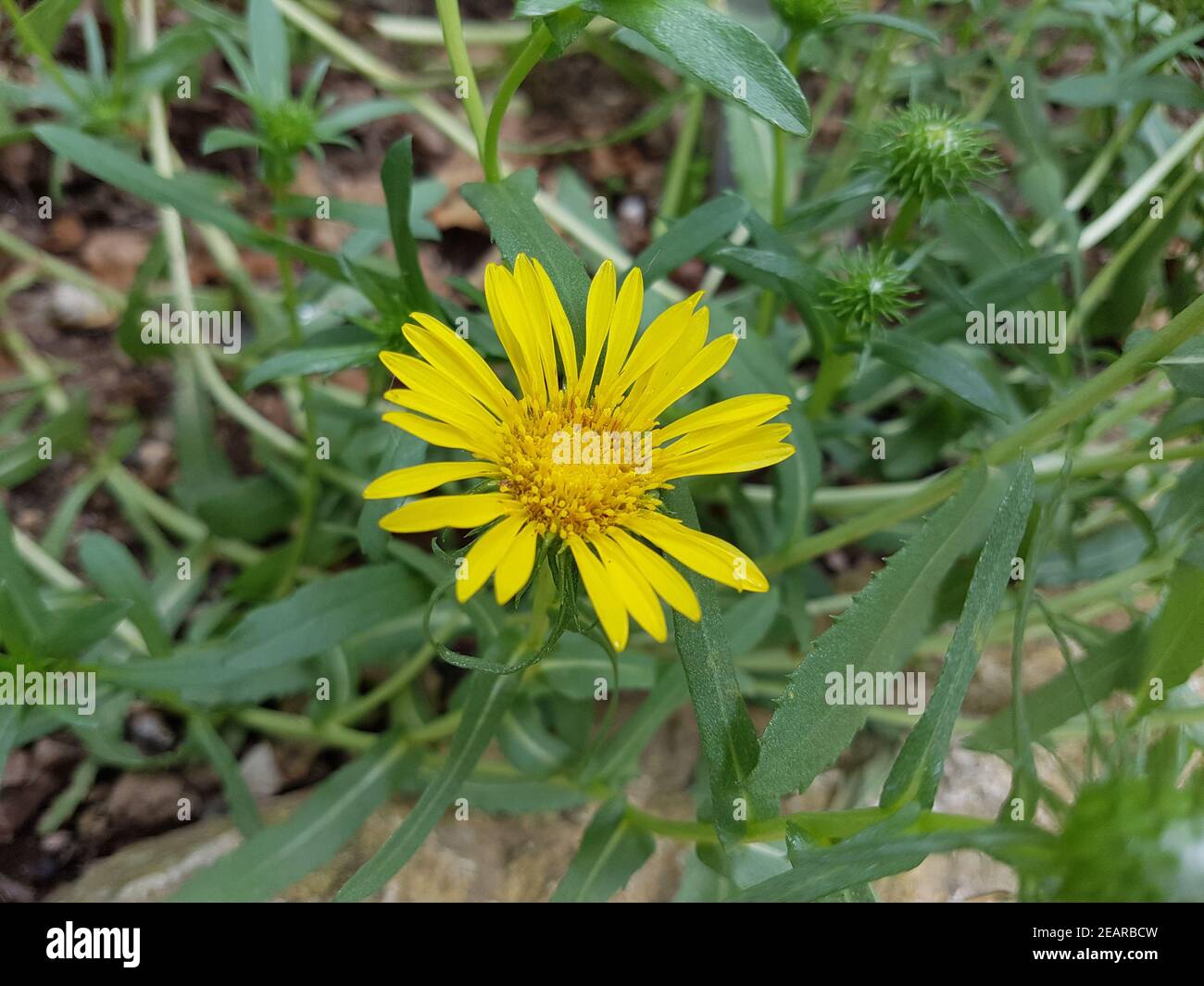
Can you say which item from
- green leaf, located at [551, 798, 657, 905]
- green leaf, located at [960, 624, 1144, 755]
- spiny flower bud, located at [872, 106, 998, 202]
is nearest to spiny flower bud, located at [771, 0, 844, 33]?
spiny flower bud, located at [872, 106, 998, 202]

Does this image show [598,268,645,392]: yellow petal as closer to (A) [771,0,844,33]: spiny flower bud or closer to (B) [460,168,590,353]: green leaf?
(B) [460,168,590,353]: green leaf

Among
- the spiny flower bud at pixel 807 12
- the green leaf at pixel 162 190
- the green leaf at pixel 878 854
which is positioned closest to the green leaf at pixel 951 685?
the green leaf at pixel 878 854

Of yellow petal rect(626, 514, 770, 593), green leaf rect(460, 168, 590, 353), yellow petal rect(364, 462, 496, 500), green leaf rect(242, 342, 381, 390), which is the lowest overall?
yellow petal rect(626, 514, 770, 593)

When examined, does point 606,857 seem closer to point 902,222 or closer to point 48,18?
point 902,222
